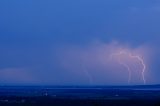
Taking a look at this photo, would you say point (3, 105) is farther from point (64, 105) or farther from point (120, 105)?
point (120, 105)

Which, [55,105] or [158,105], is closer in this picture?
[158,105]

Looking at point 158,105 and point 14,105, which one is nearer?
point 158,105

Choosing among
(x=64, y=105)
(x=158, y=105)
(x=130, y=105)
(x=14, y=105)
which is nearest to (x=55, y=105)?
(x=64, y=105)

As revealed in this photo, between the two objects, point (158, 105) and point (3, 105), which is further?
point (3, 105)

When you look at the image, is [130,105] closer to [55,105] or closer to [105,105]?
[105,105]

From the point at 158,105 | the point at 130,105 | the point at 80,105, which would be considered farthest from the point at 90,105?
the point at 158,105

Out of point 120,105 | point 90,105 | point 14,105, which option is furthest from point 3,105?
point 120,105

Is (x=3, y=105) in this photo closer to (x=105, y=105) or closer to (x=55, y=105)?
(x=55, y=105)
